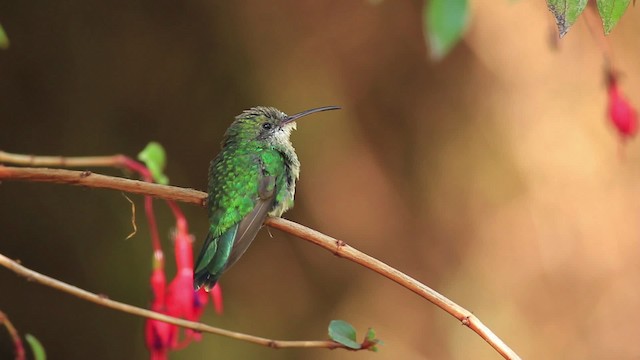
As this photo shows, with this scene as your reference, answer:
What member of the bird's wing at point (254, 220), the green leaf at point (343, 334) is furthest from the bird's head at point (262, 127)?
the green leaf at point (343, 334)

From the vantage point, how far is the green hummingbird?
5.82 ft

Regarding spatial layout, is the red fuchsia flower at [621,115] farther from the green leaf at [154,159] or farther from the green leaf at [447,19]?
the green leaf at [154,159]

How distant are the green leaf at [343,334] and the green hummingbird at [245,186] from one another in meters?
0.31

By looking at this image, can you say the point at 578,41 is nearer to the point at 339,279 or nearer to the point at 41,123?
the point at 339,279

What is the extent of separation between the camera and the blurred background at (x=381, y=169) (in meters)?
3.47

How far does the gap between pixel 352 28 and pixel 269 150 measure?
5.28 ft

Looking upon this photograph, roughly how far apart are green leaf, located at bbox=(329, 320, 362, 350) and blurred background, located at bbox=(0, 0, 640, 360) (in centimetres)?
217

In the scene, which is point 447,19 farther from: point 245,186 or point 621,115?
point 621,115

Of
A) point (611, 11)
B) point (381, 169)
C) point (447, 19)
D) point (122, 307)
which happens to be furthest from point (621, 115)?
point (381, 169)

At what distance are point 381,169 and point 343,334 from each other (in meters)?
2.44

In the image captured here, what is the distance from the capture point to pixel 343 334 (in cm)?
140

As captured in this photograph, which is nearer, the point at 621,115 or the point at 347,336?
the point at 347,336

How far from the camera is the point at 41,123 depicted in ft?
11.2

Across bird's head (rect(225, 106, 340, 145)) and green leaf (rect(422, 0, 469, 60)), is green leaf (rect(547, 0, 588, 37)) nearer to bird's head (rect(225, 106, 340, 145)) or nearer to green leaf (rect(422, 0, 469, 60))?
green leaf (rect(422, 0, 469, 60))
